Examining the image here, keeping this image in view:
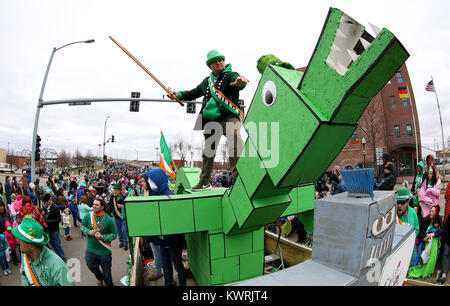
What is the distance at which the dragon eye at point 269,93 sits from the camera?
6.46 feet

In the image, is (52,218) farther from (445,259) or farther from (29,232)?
(445,259)

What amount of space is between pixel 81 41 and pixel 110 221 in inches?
417

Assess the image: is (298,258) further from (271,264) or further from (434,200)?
(434,200)

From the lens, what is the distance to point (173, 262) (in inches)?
133

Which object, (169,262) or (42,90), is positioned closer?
(169,262)

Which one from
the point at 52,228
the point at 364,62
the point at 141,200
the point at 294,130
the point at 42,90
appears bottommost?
the point at 52,228

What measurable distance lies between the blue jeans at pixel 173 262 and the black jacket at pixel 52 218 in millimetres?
4592

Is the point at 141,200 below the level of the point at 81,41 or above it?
below

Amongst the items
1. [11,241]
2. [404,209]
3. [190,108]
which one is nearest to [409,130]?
[190,108]

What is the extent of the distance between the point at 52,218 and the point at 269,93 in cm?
694

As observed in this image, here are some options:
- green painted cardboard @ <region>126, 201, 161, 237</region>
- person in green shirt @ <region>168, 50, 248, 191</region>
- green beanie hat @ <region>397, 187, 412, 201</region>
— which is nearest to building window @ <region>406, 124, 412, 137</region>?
green beanie hat @ <region>397, 187, 412, 201</region>

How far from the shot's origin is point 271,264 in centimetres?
427
